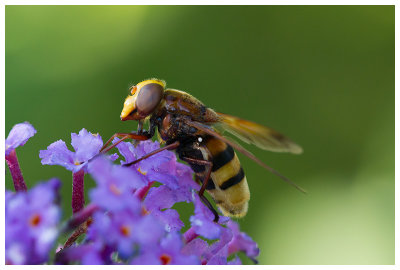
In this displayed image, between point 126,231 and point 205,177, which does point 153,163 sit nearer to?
point 205,177

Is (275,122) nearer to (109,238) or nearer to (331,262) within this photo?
(331,262)

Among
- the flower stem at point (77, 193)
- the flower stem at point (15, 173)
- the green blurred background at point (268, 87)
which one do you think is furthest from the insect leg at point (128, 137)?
the green blurred background at point (268, 87)

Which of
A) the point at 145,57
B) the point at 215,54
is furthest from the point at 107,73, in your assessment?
the point at 215,54

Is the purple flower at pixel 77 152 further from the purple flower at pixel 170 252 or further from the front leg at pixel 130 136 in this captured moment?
the purple flower at pixel 170 252

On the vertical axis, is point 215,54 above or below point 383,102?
above

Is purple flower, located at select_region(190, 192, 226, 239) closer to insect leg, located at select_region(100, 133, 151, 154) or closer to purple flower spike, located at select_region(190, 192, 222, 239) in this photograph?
purple flower spike, located at select_region(190, 192, 222, 239)

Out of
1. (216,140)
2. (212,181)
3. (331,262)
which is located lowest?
(331,262)

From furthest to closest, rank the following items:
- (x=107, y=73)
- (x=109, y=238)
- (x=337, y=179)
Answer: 1. (x=337, y=179)
2. (x=107, y=73)
3. (x=109, y=238)
